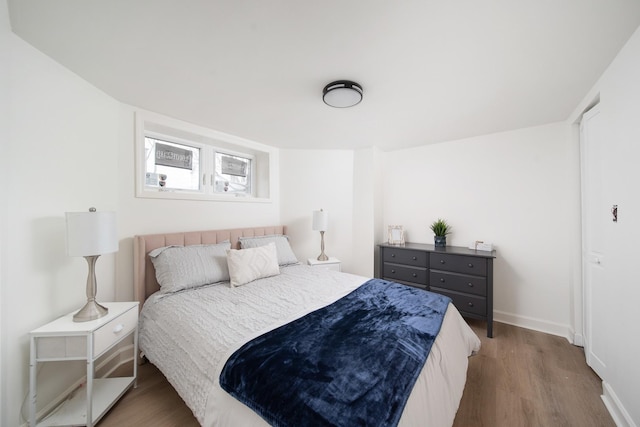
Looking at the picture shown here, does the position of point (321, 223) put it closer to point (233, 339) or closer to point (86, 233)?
point (233, 339)

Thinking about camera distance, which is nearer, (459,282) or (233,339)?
(233,339)

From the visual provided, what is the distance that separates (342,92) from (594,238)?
2460 millimetres

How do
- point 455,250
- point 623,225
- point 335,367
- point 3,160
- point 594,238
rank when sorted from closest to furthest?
point 335,367 < point 3,160 < point 623,225 < point 594,238 < point 455,250

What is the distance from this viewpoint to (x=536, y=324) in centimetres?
262

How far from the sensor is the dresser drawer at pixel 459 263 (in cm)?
252

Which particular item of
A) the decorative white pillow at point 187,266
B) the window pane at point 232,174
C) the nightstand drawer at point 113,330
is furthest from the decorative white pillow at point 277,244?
the nightstand drawer at point 113,330

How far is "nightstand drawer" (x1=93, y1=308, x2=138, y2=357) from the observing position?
1.38 metres

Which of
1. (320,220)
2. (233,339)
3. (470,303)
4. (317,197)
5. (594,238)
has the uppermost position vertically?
(317,197)

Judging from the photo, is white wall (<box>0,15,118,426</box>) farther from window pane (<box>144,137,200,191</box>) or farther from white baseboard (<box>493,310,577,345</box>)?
white baseboard (<box>493,310,577,345</box>)

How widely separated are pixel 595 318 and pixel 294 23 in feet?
9.92

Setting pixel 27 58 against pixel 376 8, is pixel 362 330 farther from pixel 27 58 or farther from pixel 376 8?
pixel 27 58

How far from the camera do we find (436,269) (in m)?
2.79

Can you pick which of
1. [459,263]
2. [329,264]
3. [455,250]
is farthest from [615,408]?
[329,264]

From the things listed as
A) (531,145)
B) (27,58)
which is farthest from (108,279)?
(531,145)
